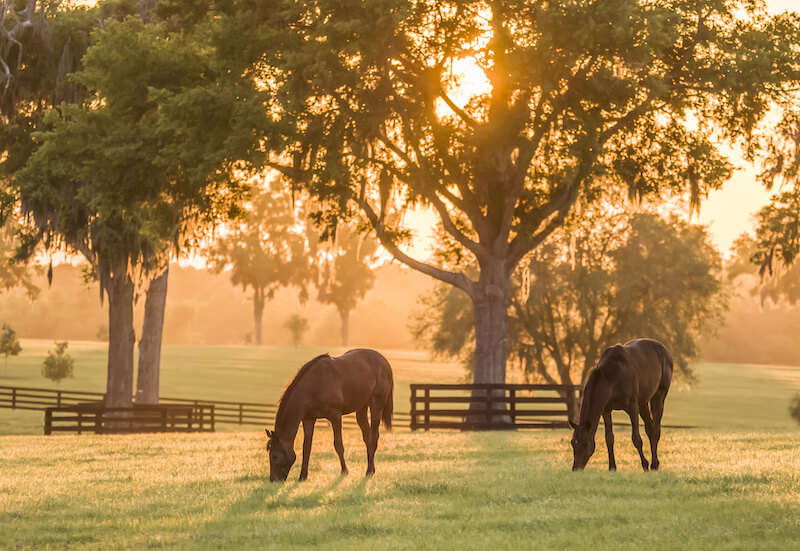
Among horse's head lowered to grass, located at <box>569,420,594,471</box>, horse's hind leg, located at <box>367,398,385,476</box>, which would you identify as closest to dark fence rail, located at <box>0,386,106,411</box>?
horse's hind leg, located at <box>367,398,385,476</box>

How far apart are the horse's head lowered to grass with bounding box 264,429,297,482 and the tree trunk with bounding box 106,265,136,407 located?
2047cm

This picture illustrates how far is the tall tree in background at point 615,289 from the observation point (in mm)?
42719

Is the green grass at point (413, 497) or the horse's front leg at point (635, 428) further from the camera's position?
the horse's front leg at point (635, 428)

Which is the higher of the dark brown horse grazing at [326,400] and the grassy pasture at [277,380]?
the dark brown horse grazing at [326,400]

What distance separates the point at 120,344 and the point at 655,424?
22.1 metres

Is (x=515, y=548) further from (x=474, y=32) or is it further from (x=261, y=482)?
(x=474, y=32)

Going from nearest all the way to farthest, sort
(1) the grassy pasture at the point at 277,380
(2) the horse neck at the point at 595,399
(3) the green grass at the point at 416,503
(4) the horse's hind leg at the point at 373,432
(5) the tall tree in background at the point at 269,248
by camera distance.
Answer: (3) the green grass at the point at 416,503, (2) the horse neck at the point at 595,399, (4) the horse's hind leg at the point at 373,432, (1) the grassy pasture at the point at 277,380, (5) the tall tree in background at the point at 269,248

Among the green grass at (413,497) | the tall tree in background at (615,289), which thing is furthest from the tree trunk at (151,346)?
the green grass at (413,497)

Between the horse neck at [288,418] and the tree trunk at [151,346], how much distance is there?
2471cm

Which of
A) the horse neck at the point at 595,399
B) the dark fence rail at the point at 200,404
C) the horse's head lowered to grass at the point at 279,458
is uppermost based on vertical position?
the horse neck at the point at 595,399

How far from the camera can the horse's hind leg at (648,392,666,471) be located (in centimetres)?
1402

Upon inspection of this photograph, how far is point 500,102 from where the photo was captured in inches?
1031

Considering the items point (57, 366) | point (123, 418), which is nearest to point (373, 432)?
point (123, 418)

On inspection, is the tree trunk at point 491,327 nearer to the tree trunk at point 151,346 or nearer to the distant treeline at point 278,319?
the tree trunk at point 151,346
